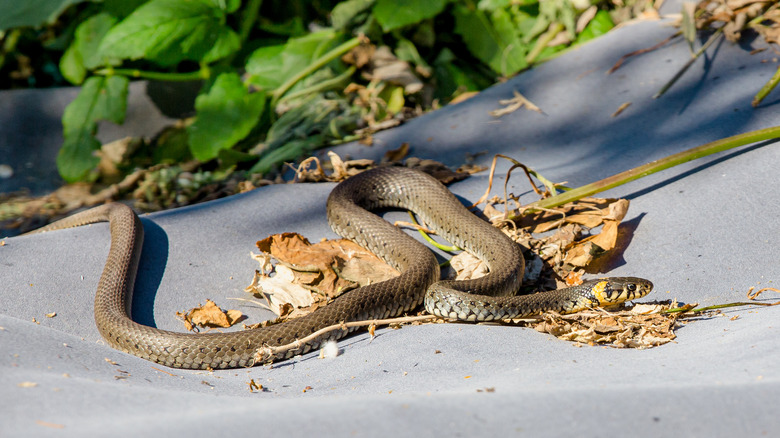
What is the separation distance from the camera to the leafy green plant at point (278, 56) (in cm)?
604

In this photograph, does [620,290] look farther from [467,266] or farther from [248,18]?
[248,18]

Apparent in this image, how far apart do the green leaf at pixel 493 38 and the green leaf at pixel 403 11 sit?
0.63 m

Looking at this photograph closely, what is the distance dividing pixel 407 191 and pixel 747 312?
2463 millimetres

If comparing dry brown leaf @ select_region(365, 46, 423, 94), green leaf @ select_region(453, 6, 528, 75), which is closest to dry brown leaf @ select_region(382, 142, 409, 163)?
dry brown leaf @ select_region(365, 46, 423, 94)

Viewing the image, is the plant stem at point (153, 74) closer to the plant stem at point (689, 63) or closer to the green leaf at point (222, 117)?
the green leaf at point (222, 117)

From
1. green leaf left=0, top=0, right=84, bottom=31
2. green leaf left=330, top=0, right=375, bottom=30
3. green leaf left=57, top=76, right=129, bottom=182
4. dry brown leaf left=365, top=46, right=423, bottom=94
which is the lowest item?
green leaf left=57, top=76, right=129, bottom=182

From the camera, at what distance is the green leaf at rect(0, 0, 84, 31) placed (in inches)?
247

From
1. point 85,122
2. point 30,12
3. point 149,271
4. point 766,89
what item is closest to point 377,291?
point 149,271

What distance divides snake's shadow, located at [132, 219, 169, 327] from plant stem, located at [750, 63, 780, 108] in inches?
178

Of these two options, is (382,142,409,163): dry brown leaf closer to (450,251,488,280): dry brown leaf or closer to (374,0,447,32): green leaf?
(374,0,447,32): green leaf

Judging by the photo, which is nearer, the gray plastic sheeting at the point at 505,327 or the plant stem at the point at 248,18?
the gray plastic sheeting at the point at 505,327

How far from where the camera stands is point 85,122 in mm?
6141

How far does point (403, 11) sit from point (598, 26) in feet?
7.23

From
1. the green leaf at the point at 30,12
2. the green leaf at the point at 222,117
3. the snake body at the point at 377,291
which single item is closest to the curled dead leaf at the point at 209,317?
the snake body at the point at 377,291
